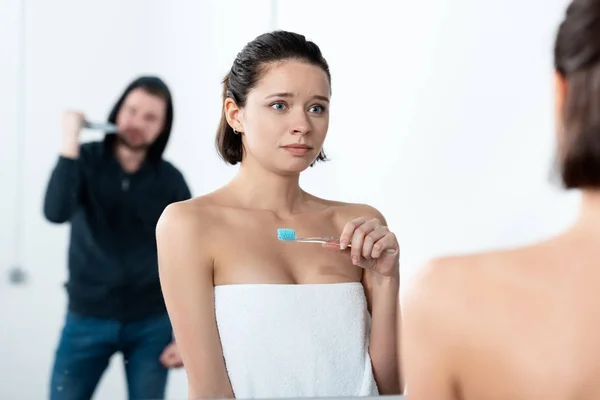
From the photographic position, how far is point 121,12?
1.43m

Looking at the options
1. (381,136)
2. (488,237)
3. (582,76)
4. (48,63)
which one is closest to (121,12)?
(48,63)

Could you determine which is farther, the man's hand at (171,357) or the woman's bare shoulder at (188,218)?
the man's hand at (171,357)

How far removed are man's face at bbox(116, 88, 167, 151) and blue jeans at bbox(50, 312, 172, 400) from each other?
28 centimetres

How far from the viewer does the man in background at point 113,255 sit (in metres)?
1.27

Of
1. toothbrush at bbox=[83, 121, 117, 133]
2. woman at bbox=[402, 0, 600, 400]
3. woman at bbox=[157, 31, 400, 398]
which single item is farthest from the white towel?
toothbrush at bbox=[83, 121, 117, 133]

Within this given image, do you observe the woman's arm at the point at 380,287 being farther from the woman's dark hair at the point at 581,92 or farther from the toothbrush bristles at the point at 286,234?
the woman's dark hair at the point at 581,92

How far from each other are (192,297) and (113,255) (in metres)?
0.53

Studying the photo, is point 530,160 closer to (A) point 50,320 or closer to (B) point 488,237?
(B) point 488,237

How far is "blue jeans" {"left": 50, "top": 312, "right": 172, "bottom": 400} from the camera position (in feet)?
4.11

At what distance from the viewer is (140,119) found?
1.36 m

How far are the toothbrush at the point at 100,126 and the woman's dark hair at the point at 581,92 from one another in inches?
40.9

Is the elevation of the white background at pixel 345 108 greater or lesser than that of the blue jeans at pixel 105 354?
greater

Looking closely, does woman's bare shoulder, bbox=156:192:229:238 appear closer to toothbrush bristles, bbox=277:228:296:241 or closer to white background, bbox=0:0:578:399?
toothbrush bristles, bbox=277:228:296:241

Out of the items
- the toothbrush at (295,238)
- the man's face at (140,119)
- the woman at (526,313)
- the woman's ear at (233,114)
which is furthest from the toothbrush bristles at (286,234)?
the man's face at (140,119)
